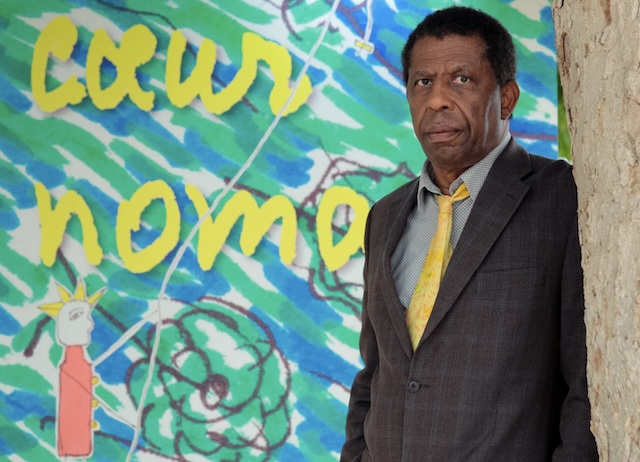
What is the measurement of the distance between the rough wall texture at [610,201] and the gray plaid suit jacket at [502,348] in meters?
0.57

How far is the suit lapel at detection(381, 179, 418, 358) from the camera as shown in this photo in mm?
1760

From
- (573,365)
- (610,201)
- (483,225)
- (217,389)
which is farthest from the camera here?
(217,389)

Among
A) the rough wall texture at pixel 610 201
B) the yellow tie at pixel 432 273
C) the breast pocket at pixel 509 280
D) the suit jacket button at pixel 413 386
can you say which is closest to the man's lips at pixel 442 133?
the yellow tie at pixel 432 273

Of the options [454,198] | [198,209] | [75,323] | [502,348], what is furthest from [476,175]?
[75,323]

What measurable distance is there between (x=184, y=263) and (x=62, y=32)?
0.96 meters

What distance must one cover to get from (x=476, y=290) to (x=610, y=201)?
0.71m

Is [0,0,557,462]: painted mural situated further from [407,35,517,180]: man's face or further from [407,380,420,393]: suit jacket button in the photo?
[407,380,420,393]: suit jacket button

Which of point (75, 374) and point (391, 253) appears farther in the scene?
point (75, 374)

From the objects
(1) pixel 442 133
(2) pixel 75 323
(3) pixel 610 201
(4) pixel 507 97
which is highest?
(4) pixel 507 97

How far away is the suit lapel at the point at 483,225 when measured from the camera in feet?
5.56

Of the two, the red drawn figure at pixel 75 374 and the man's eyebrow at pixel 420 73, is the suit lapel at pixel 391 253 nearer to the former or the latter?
the man's eyebrow at pixel 420 73

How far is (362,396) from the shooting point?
79.6 inches

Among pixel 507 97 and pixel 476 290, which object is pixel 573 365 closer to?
pixel 476 290

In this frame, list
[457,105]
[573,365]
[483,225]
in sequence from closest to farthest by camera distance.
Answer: [573,365], [483,225], [457,105]
